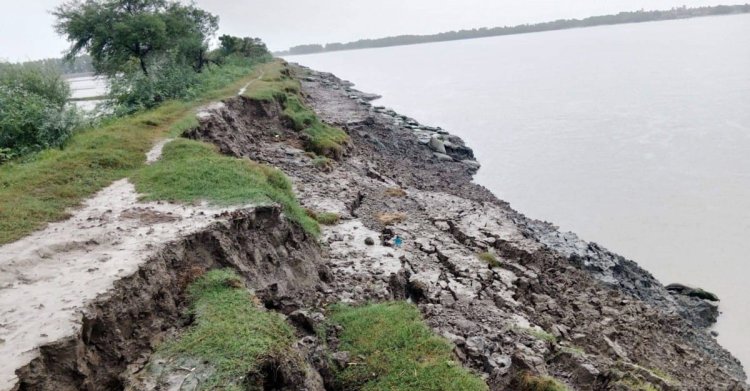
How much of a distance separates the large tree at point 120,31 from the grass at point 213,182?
20353mm

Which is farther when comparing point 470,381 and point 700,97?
point 700,97

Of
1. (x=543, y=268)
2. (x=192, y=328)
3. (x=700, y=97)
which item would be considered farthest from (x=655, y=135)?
(x=192, y=328)

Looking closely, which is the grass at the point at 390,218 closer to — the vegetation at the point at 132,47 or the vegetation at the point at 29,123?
the vegetation at the point at 29,123

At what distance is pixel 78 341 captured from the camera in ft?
24.0

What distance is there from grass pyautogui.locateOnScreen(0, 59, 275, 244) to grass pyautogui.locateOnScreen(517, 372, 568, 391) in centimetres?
1046

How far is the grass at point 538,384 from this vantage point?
30.5 ft

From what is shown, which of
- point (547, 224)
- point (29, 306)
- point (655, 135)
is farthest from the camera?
point (655, 135)

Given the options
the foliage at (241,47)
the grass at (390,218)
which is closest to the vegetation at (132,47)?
the grass at (390,218)

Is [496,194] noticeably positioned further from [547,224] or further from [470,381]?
[470,381]

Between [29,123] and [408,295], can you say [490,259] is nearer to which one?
[408,295]

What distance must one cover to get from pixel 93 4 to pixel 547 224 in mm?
31205

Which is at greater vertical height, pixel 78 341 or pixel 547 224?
pixel 78 341

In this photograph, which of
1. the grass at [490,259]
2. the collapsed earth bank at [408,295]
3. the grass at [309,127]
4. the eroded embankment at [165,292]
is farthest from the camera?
the grass at [309,127]

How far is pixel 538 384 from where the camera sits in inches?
369
